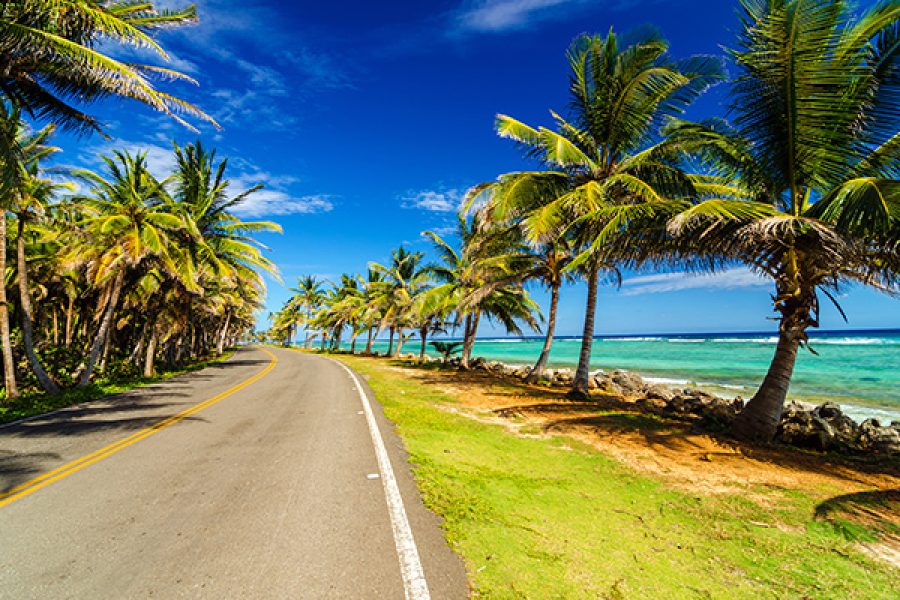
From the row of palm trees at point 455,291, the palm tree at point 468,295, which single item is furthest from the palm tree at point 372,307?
the palm tree at point 468,295

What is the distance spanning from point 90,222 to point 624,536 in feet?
76.3

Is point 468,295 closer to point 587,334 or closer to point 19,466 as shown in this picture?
point 587,334

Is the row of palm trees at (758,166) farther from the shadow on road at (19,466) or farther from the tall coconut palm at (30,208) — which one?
the tall coconut palm at (30,208)

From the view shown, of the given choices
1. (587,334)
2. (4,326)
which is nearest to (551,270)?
(587,334)

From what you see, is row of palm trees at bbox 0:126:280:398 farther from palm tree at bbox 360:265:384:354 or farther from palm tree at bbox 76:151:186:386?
palm tree at bbox 360:265:384:354

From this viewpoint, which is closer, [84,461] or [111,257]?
[84,461]

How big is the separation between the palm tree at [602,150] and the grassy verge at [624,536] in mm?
6077

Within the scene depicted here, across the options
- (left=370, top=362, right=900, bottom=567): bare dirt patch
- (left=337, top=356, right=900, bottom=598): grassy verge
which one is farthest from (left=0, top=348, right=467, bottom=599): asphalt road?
(left=370, top=362, right=900, bottom=567): bare dirt patch

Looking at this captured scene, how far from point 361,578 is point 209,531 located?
1.96m

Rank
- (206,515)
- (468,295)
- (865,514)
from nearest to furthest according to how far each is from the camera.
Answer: (206,515) → (865,514) → (468,295)

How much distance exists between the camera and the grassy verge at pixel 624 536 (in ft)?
10.3

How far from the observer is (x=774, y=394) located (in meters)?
7.59

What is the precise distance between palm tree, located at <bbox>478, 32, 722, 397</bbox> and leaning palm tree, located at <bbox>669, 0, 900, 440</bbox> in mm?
2496

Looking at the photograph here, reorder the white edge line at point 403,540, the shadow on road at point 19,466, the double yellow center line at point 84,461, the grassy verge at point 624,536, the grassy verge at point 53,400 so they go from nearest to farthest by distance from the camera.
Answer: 1. the white edge line at point 403,540
2. the grassy verge at point 624,536
3. the double yellow center line at point 84,461
4. the shadow on road at point 19,466
5. the grassy verge at point 53,400
